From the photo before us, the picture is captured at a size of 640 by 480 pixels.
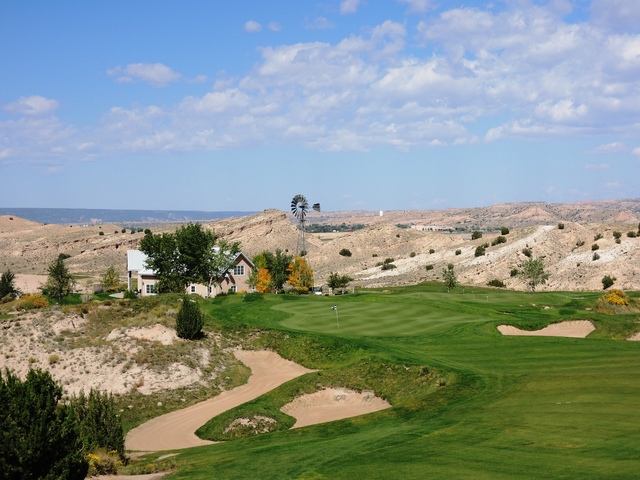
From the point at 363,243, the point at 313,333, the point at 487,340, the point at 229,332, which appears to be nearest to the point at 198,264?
the point at 229,332

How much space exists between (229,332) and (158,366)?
7452 millimetres

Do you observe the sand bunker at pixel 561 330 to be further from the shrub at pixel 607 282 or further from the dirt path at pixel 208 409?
the shrub at pixel 607 282

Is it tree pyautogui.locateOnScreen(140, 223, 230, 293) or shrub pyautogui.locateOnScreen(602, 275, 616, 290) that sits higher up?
tree pyautogui.locateOnScreen(140, 223, 230, 293)

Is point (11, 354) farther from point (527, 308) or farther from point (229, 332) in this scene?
point (527, 308)

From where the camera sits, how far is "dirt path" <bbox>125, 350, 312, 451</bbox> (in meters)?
25.0

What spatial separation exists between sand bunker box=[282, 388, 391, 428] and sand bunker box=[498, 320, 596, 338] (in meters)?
14.5

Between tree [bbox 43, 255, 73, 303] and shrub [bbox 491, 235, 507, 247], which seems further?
shrub [bbox 491, 235, 507, 247]

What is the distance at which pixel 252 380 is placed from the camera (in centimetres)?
3488

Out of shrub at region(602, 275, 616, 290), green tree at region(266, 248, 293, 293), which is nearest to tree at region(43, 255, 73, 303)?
green tree at region(266, 248, 293, 293)

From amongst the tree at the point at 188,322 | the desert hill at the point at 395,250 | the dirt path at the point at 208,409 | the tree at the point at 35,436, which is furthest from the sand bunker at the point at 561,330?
the desert hill at the point at 395,250

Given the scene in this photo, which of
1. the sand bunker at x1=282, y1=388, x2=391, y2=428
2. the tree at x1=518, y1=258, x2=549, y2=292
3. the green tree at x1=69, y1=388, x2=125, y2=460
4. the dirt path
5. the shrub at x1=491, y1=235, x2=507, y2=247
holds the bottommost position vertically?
the dirt path

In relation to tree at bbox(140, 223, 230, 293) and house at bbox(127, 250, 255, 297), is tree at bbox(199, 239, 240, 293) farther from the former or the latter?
house at bbox(127, 250, 255, 297)

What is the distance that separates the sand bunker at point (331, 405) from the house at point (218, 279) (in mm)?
39290

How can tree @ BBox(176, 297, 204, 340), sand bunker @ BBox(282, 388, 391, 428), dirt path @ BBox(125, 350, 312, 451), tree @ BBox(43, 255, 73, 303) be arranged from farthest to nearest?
tree @ BBox(43, 255, 73, 303) → tree @ BBox(176, 297, 204, 340) → sand bunker @ BBox(282, 388, 391, 428) → dirt path @ BBox(125, 350, 312, 451)
